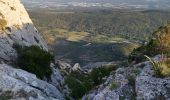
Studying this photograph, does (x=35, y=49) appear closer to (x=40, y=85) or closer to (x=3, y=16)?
(x=3, y=16)

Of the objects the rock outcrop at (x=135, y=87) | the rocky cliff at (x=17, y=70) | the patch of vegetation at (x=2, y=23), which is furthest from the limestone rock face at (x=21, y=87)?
the patch of vegetation at (x=2, y=23)

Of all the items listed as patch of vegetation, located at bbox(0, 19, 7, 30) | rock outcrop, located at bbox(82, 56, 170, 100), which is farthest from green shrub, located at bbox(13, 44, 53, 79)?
rock outcrop, located at bbox(82, 56, 170, 100)

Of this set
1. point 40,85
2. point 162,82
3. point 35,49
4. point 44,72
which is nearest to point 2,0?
point 35,49

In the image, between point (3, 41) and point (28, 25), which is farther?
point (28, 25)

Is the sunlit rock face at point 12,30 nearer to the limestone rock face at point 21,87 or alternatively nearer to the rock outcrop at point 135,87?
the limestone rock face at point 21,87

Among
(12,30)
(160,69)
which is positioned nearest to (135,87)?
(160,69)

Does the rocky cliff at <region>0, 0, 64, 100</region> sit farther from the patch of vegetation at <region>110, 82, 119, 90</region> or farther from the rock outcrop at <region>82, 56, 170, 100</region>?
the patch of vegetation at <region>110, 82, 119, 90</region>

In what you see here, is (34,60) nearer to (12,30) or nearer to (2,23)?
(12,30)

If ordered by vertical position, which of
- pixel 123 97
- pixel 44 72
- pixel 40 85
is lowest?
pixel 44 72
